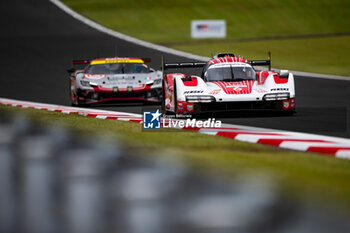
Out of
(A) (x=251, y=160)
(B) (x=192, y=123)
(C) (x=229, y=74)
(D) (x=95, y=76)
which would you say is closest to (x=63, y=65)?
(D) (x=95, y=76)

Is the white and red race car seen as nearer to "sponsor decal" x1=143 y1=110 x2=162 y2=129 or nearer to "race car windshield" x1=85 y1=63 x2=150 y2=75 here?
"sponsor decal" x1=143 y1=110 x2=162 y2=129

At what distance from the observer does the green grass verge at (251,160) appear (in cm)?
564

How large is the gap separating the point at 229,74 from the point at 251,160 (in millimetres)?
5616

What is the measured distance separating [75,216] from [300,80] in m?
17.1

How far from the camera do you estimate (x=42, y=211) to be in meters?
4.88

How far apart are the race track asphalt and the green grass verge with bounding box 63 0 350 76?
2374mm

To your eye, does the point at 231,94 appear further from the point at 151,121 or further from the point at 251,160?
the point at 251,160

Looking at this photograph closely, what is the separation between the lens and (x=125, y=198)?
5.26 meters

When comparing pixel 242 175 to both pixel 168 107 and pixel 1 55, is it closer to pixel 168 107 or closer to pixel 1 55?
pixel 168 107

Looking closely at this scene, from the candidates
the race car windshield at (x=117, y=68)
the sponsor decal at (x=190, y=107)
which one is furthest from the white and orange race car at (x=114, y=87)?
the sponsor decal at (x=190, y=107)

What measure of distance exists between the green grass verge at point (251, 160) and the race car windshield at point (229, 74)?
8.79 ft

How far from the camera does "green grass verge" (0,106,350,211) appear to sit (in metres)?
5.64

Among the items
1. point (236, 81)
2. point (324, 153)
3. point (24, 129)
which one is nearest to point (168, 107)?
point (236, 81)

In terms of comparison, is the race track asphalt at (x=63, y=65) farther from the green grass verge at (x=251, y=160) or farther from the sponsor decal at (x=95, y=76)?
the green grass verge at (x=251, y=160)
